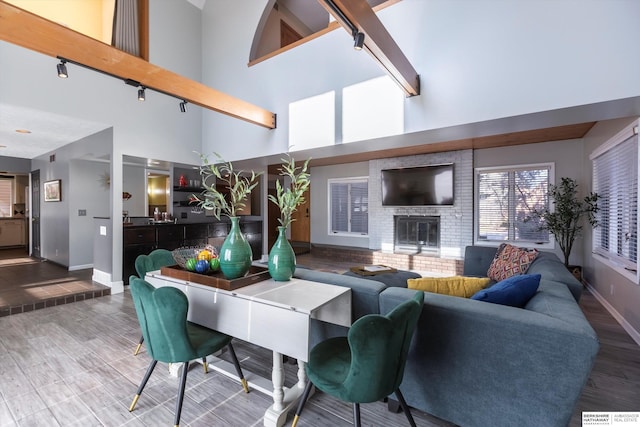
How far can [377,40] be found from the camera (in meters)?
2.51

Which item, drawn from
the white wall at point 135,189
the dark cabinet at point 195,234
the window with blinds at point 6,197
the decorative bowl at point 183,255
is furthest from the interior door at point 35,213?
the decorative bowl at point 183,255

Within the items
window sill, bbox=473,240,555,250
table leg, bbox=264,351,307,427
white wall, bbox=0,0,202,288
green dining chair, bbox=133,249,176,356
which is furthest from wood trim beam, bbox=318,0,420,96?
window sill, bbox=473,240,555,250

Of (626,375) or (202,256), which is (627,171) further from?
(202,256)

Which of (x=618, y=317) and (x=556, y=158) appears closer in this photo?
(x=618, y=317)

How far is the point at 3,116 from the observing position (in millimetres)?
4004

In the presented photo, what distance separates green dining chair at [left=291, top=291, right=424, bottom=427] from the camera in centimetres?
Result: 130

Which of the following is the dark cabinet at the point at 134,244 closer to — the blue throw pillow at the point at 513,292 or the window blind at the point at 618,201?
the blue throw pillow at the point at 513,292

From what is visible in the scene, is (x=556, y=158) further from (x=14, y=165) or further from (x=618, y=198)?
(x=14, y=165)

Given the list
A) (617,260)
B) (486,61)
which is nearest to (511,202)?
(617,260)

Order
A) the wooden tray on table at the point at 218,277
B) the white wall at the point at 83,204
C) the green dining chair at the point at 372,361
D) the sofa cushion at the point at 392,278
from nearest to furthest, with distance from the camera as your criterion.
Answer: the green dining chair at the point at 372,361, the wooden tray on table at the point at 218,277, the sofa cushion at the point at 392,278, the white wall at the point at 83,204

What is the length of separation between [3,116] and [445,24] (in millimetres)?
5874

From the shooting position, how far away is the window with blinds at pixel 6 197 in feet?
26.4

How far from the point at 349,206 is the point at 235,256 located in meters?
5.86

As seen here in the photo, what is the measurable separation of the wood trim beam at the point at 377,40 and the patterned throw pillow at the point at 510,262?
7.08ft
